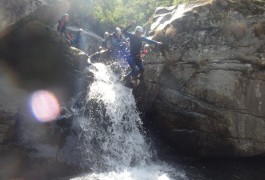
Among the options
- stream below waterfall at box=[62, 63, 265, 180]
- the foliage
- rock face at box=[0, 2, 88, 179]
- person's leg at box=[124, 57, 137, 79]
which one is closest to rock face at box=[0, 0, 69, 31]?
rock face at box=[0, 2, 88, 179]

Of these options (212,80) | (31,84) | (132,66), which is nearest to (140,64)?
(132,66)

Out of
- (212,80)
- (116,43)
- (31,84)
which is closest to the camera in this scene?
(212,80)

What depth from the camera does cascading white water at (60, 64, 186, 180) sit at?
13.2 metres

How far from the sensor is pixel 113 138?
48.7 ft

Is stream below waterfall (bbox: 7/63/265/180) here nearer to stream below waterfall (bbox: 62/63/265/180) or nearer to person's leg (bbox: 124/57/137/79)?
stream below waterfall (bbox: 62/63/265/180)

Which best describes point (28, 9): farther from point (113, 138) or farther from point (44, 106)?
point (113, 138)

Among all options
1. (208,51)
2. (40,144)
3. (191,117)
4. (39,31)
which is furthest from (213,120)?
(39,31)

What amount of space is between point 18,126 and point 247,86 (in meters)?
9.85

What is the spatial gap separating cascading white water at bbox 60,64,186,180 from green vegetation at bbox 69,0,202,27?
17.2 meters

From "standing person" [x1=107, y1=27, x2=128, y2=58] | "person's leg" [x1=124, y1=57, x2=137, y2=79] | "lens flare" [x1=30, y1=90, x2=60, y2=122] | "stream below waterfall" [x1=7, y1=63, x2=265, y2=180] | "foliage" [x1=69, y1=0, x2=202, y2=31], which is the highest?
"foliage" [x1=69, y1=0, x2=202, y2=31]

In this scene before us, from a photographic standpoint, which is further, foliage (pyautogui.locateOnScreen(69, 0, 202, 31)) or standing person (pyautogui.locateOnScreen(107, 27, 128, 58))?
foliage (pyautogui.locateOnScreen(69, 0, 202, 31))

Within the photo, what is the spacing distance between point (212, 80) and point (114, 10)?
2224 cm

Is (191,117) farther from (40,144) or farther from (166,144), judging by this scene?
(40,144)

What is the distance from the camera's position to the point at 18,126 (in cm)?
1304
